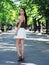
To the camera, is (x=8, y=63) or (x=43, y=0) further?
(x=43, y=0)

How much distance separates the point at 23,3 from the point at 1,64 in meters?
45.2

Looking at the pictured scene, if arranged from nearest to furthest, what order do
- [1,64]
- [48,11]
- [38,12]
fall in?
[1,64] → [48,11] → [38,12]

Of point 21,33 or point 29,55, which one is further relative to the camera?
point 29,55

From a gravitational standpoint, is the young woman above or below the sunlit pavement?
above

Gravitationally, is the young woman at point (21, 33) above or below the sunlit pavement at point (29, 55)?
above

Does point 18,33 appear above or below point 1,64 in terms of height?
above

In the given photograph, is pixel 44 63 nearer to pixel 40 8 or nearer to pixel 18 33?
pixel 18 33

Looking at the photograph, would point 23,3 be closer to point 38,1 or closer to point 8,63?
point 38,1

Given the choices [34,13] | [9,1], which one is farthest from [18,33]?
[9,1]

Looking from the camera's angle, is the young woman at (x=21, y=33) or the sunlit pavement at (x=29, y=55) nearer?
the sunlit pavement at (x=29, y=55)

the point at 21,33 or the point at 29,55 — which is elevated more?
the point at 21,33

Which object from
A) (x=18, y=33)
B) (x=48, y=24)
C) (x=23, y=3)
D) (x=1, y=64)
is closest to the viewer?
(x=1, y=64)

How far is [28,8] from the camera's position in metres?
54.0

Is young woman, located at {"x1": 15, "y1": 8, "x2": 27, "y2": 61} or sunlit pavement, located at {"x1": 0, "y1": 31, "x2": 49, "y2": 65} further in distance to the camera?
young woman, located at {"x1": 15, "y1": 8, "x2": 27, "y2": 61}
